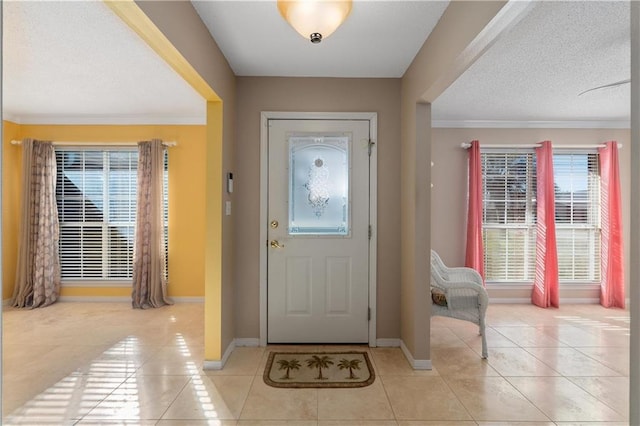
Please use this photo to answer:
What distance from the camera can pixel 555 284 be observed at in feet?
15.6

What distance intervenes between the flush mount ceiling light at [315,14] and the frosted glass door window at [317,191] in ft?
4.96

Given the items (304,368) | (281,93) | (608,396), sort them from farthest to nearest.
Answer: (281,93) → (304,368) → (608,396)

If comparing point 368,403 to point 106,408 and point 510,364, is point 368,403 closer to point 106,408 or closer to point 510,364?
point 510,364

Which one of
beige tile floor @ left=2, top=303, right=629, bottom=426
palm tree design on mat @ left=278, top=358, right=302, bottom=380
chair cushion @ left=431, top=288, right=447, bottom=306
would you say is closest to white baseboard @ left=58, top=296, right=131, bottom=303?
beige tile floor @ left=2, top=303, right=629, bottom=426

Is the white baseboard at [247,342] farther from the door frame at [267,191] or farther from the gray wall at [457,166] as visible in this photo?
the gray wall at [457,166]

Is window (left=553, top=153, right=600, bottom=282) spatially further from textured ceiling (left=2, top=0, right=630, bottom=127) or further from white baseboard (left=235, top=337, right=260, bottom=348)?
white baseboard (left=235, top=337, right=260, bottom=348)

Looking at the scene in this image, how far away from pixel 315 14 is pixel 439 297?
104 inches

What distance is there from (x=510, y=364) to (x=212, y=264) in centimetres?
268

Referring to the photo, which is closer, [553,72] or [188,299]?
[553,72]

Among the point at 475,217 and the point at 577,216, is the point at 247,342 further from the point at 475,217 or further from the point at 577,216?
the point at 577,216

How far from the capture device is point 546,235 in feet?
15.5

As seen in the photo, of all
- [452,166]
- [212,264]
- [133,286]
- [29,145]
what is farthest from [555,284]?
[29,145]

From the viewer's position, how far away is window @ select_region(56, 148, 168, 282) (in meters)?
4.88

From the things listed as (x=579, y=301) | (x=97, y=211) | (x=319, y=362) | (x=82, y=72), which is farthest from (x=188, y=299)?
(x=579, y=301)
